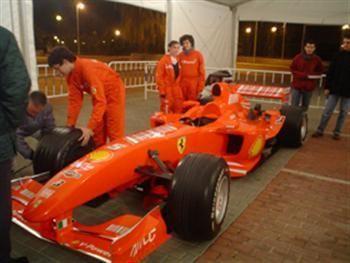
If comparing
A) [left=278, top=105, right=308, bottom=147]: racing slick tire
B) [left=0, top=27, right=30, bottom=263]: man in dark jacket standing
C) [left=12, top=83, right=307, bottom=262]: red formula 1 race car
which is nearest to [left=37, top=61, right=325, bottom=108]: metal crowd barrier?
[left=278, top=105, right=308, bottom=147]: racing slick tire

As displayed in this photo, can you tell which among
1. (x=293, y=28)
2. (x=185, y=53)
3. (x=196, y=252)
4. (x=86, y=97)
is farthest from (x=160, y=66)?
(x=293, y=28)

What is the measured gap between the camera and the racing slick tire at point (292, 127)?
A: 229 inches

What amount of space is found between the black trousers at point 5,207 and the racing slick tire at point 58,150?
111 cm

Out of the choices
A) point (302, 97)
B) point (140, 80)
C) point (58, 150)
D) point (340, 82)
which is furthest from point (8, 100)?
point (140, 80)

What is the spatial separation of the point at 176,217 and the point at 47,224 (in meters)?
0.96

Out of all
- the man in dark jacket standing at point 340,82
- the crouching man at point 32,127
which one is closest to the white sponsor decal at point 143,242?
the crouching man at point 32,127

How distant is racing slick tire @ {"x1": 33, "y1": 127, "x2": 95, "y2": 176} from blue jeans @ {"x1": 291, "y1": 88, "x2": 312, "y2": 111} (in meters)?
5.17

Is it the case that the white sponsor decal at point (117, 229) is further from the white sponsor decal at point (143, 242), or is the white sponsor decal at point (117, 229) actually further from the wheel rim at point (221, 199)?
the wheel rim at point (221, 199)

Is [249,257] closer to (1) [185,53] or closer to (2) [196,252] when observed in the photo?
(2) [196,252]

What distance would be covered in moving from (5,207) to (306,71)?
6293 millimetres

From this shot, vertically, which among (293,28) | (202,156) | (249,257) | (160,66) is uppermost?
(293,28)

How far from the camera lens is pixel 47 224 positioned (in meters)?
2.61

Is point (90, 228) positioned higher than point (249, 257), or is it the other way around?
point (90, 228)

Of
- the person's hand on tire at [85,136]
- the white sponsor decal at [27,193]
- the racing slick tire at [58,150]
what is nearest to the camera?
the white sponsor decal at [27,193]
